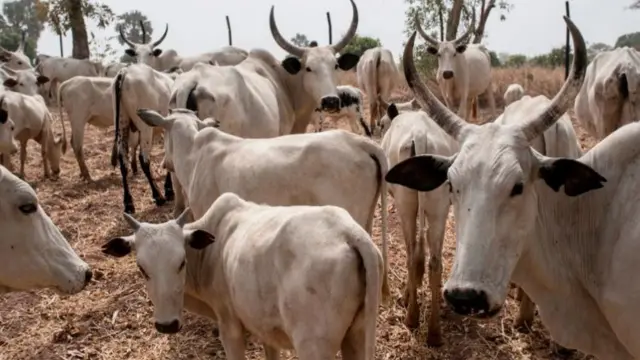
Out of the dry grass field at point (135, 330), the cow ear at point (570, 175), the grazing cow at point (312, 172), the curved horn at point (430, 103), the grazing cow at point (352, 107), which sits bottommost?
the dry grass field at point (135, 330)

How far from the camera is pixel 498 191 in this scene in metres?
3.12

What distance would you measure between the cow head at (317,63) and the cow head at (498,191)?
501 centimetres

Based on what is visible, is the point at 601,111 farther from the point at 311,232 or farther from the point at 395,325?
the point at 311,232

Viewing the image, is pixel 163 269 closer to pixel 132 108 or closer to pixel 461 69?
pixel 132 108

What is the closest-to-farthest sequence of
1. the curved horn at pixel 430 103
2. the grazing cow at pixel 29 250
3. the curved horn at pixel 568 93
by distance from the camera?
1. the curved horn at pixel 568 93
2. the curved horn at pixel 430 103
3. the grazing cow at pixel 29 250

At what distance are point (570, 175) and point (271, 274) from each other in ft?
5.49

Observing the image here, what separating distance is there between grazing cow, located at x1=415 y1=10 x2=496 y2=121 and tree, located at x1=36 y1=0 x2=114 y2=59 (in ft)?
44.7

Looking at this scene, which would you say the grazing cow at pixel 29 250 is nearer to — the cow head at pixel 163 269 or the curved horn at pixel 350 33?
the cow head at pixel 163 269

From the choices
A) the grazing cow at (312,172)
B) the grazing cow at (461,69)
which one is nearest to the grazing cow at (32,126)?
the grazing cow at (461,69)

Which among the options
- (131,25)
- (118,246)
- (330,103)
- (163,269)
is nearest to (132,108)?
(330,103)

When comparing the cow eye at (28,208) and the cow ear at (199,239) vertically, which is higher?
the cow eye at (28,208)

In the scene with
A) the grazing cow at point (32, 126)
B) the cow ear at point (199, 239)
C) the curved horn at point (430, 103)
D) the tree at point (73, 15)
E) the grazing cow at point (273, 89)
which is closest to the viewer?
the curved horn at point (430, 103)

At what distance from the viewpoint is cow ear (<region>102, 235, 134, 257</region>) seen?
443cm

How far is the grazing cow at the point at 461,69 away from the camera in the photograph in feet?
44.0
